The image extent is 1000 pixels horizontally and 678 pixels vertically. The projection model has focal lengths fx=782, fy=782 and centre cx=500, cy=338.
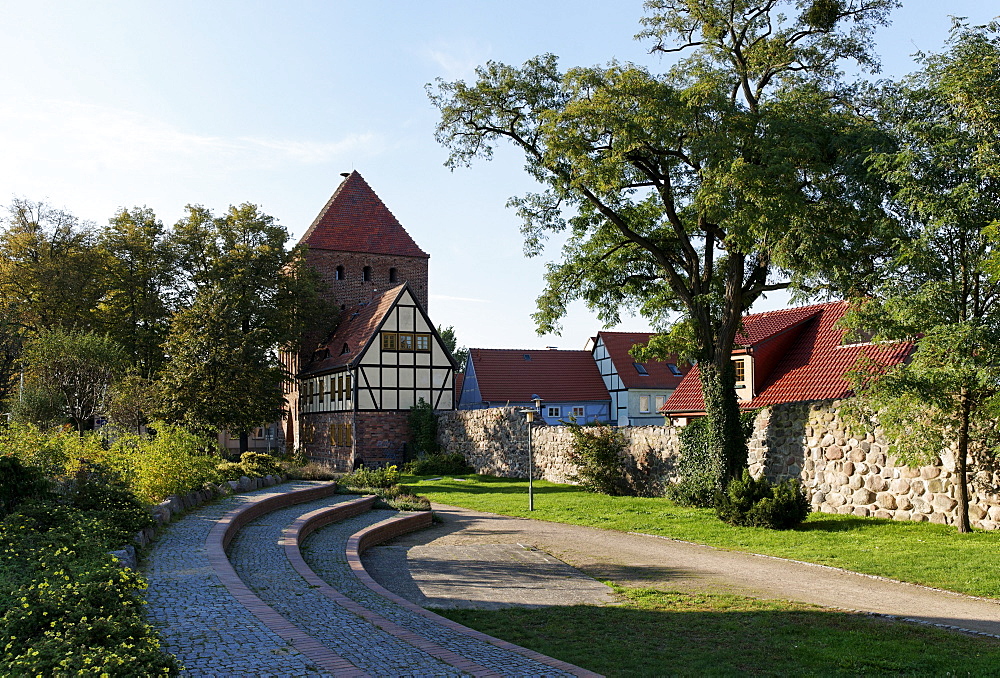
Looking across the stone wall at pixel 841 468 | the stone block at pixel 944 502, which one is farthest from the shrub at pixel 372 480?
the stone block at pixel 944 502

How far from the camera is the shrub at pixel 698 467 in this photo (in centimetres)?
1802

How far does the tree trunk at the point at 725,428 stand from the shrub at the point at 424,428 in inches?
704

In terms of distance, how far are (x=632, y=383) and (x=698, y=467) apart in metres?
26.6

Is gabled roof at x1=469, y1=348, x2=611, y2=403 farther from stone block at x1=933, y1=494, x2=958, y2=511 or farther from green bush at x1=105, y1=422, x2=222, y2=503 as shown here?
stone block at x1=933, y1=494, x2=958, y2=511

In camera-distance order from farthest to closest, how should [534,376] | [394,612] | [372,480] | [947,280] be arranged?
[534,376] → [372,480] → [947,280] → [394,612]

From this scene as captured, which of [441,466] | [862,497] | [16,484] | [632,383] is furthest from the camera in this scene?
[632,383]

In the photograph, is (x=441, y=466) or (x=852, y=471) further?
(x=441, y=466)

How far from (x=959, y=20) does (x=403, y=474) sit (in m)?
24.2

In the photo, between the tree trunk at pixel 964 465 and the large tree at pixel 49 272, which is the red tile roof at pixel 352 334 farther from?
the tree trunk at pixel 964 465

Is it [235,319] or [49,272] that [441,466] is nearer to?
[235,319]

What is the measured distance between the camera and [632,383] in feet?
148

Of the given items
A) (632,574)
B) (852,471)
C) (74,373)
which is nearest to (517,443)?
(852,471)

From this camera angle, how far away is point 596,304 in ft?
68.4

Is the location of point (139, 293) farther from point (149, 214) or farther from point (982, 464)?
point (982, 464)
